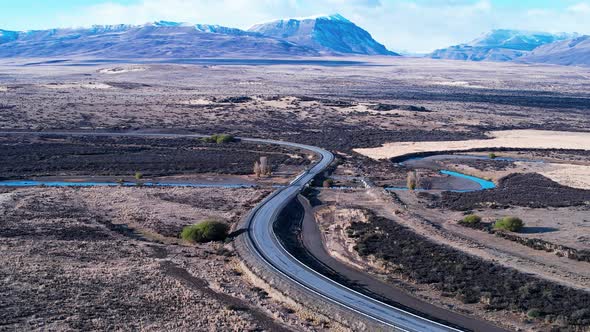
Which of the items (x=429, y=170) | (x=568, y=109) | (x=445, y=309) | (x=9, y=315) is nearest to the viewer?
(x=9, y=315)

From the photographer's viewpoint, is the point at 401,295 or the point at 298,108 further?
the point at 298,108

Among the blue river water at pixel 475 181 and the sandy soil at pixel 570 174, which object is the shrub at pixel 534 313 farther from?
the sandy soil at pixel 570 174

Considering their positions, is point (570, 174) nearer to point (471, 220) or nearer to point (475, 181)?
point (475, 181)

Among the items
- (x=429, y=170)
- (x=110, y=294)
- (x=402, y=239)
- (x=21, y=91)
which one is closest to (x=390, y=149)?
(x=429, y=170)

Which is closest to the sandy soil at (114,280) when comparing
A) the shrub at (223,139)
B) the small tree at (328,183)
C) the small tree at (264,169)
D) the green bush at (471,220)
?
the small tree at (328,183)

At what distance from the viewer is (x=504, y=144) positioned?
11119 centimetres

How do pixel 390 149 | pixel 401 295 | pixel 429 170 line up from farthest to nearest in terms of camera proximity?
pixel 390 149, pixel 429 170, pixel 401 295

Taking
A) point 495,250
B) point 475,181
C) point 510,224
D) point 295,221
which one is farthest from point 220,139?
point 495,250

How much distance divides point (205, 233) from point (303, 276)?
43.3ft

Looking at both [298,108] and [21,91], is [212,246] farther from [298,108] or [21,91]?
[21,91]

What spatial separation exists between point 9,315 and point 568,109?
167 meters

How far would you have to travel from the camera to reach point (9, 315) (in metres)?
35.3

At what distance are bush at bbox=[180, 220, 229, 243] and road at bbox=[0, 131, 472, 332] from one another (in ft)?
8.23

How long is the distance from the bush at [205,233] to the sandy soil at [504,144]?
48.3 meters
